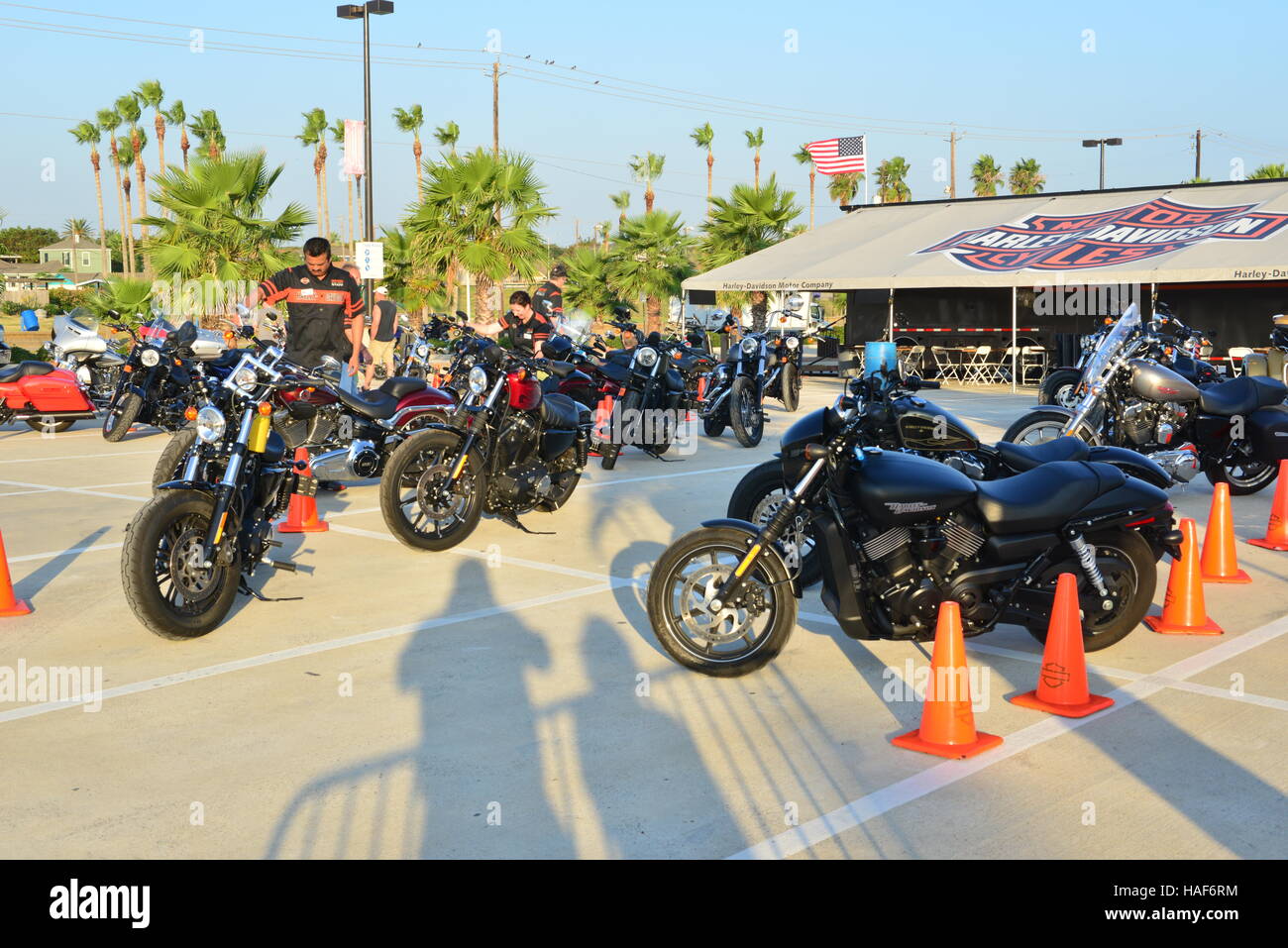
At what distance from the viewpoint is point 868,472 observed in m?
5.62

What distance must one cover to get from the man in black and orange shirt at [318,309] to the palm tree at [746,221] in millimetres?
24408

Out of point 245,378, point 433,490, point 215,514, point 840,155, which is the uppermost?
point 840,155

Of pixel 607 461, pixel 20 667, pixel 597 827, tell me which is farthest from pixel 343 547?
pixel 597 827

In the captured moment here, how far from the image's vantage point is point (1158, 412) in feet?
34.2

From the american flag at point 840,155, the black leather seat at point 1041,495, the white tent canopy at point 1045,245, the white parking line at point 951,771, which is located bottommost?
the white parking line at point 951,771

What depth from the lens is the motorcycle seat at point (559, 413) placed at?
9016 millimetres

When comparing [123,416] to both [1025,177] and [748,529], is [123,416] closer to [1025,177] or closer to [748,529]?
[748,529]

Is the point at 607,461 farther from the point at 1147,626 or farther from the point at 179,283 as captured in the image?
the point at 179,283

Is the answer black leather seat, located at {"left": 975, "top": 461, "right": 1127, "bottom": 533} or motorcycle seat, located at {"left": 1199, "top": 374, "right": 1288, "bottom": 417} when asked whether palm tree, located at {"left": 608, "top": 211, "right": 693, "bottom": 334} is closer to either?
motorcycle seat, located at {"left": 1199, "top": 374, "right": 1288, "bottom": 417}

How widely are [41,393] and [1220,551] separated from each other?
42.7 feet

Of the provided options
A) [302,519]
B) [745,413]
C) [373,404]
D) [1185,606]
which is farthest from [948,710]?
[745,413]

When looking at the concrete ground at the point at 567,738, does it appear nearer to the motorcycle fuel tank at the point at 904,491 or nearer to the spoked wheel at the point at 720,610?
the spoked wheel at the point at 720,610

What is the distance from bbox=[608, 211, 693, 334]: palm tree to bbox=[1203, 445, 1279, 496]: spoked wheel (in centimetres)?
2375

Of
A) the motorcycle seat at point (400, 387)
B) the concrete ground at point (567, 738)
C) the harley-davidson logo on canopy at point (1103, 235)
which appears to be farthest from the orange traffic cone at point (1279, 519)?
the harley-davidson logo on canopy at point (1103, 235)
